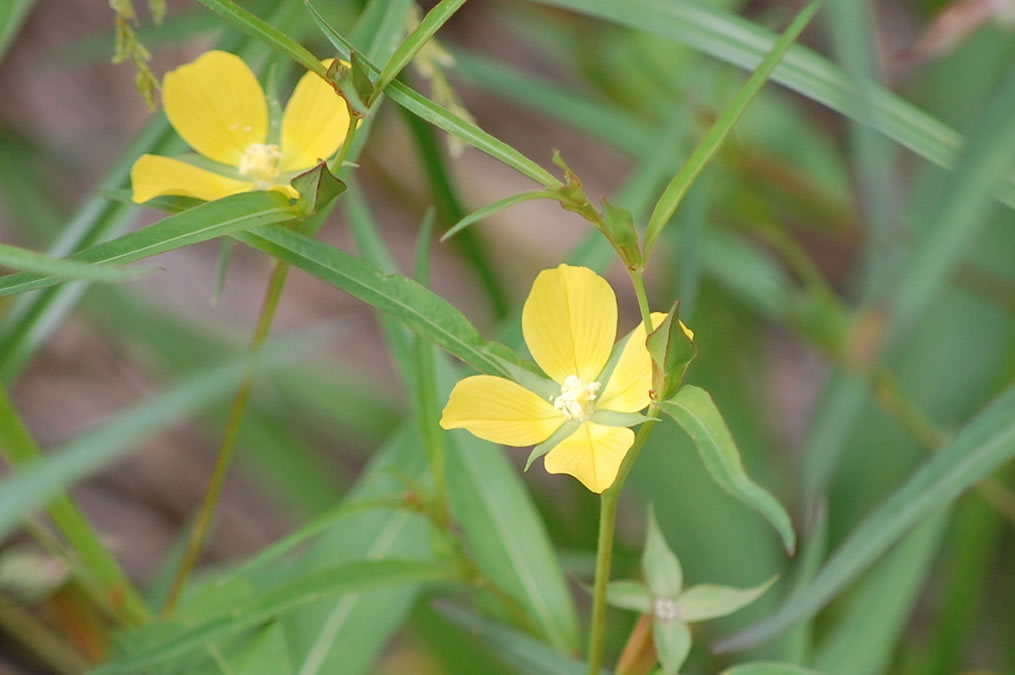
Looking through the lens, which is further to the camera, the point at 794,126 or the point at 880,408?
the point at 794,126

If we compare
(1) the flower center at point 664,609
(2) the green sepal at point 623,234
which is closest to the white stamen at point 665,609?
(1) the flower center at point 664,609

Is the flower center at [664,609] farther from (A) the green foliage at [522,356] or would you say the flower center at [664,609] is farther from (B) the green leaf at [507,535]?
(B) the green leaf at [507,535]

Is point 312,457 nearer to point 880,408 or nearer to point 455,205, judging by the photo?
point 455,205

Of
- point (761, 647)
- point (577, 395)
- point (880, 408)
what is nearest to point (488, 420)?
point (577, 395)

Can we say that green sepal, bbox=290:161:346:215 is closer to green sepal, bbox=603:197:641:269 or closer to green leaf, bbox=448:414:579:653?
green sepal, bbox=603:197:641:269

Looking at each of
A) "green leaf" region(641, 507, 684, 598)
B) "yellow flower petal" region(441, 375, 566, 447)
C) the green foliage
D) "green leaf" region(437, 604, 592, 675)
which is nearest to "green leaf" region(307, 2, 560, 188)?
the green foliage

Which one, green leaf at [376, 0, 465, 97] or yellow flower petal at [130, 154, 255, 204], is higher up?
green leaf at [376, 0, 465, 97]
